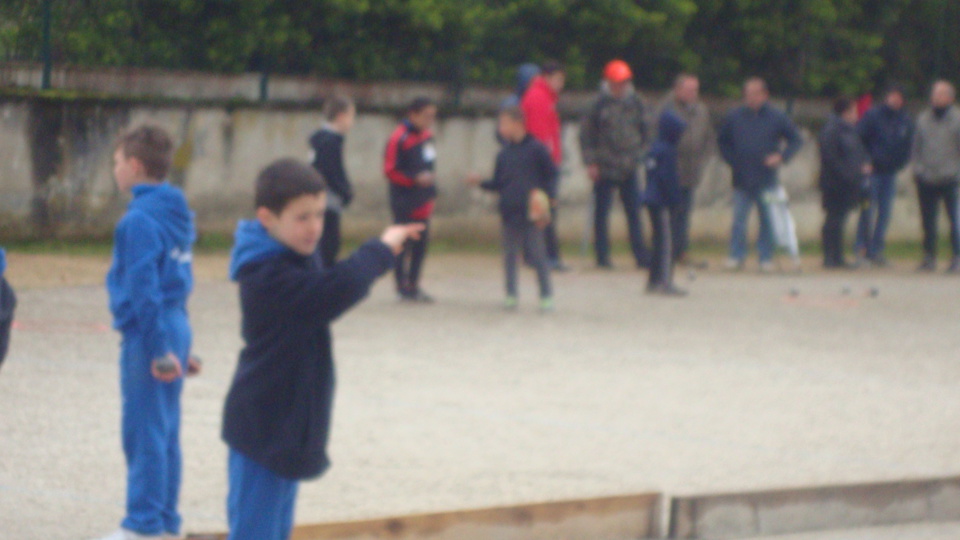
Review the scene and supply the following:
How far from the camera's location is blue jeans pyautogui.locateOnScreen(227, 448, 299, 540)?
4539mm

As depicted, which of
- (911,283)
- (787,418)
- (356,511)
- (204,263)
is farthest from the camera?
(911,283)

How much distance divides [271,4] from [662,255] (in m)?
5.27

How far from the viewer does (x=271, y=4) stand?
16.4 m

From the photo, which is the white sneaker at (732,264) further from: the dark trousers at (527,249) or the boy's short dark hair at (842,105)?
the dark trousers at (527,249)

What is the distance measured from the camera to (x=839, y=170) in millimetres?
16500

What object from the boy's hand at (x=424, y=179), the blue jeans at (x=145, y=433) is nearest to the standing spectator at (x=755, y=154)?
the boy's hand at (x=424, y=179)

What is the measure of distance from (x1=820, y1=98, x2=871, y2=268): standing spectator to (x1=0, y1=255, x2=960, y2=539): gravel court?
2.98 meters

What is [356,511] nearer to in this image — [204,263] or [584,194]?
[204,263]

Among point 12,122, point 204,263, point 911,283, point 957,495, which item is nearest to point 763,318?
point 911,283

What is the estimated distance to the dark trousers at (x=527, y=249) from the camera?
12.1 metres

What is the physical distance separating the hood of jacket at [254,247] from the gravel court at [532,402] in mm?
1620

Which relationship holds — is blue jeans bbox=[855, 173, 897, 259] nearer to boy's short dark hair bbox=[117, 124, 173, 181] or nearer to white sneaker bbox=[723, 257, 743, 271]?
white sneaker bbox=[723, 257, 743, 271]

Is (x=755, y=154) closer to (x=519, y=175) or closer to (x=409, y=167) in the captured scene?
(x=519, y=175)

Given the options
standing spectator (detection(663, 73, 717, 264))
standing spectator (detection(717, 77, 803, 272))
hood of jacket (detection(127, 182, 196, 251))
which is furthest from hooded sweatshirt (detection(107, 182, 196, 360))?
standing spectator (detection(717, 77, 803, 272))
